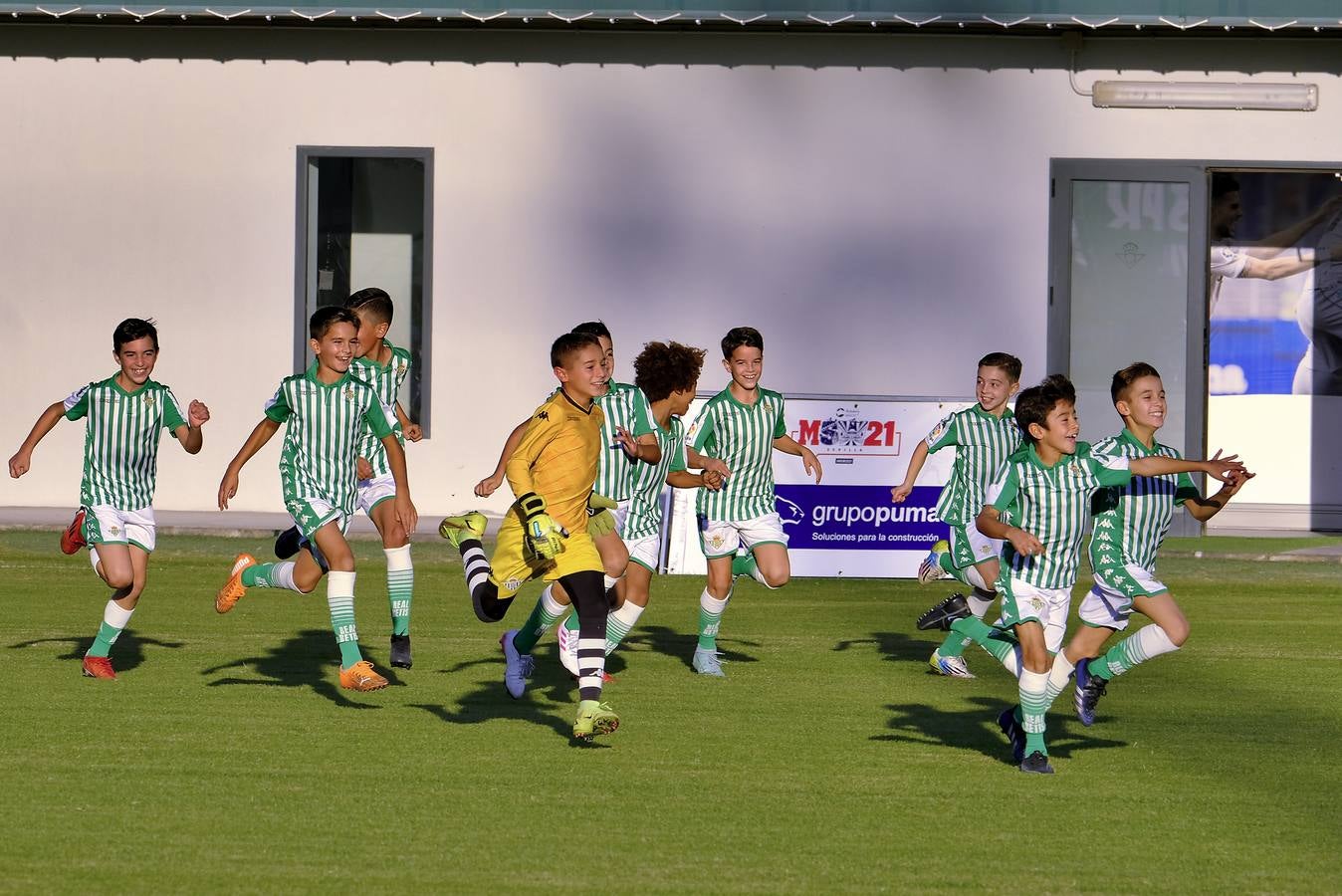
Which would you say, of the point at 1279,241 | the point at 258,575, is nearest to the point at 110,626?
the point at 258,575

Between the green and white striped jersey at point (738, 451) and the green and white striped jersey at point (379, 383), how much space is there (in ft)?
5.50

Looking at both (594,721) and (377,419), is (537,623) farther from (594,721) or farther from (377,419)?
(594,721)

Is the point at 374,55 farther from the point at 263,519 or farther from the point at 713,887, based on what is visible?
the point at 713,887

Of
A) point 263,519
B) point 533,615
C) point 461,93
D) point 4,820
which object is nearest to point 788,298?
point 461,93

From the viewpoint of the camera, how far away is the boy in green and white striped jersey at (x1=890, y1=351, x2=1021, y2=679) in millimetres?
10578

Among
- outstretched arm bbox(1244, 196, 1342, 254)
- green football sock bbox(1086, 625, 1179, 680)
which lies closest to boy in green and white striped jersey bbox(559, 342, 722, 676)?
green football sock bbox(1086, 625, 1179, 680)

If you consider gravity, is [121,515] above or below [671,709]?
above

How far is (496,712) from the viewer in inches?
343

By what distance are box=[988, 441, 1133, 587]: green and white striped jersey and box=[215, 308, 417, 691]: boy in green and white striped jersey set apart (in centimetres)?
301

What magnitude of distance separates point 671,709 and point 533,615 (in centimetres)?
84

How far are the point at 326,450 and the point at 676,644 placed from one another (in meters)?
2.95

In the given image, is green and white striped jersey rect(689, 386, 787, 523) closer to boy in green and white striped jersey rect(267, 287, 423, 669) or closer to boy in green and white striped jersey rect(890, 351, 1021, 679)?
boy in green and white striped jersey rect(890, 351, 1021, 679)

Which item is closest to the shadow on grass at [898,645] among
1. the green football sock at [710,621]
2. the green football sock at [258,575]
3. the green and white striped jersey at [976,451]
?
the green and white striped jersey at [976,451]

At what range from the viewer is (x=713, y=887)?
565 centimetres
